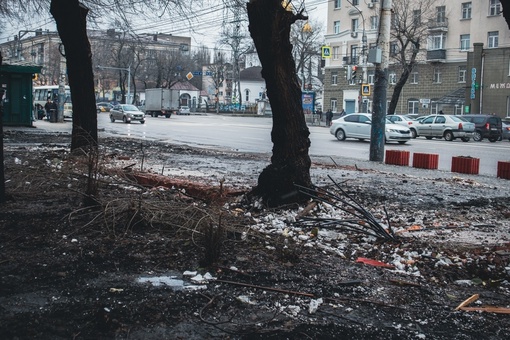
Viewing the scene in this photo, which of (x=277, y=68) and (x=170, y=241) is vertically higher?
(x=277, y=68)

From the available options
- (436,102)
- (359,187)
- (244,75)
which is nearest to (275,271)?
(359,187)

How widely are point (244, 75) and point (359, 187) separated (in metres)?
109

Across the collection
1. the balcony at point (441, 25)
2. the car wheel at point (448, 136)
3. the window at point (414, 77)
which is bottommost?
the car wheel at point (448, 136)

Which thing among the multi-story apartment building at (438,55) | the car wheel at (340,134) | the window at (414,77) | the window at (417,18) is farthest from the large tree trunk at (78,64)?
the window at (414,77)

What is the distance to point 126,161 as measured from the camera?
1412 centimetres

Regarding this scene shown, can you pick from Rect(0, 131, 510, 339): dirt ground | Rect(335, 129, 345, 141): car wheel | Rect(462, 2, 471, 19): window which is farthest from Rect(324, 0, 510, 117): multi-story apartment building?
Rect(0, 131, 510, 339): dirt ground

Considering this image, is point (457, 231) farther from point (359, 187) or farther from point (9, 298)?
point (9, 298)

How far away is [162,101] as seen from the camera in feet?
A: 225

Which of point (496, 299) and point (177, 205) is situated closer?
point (496, 299)

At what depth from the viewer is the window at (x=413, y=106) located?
6243 cm

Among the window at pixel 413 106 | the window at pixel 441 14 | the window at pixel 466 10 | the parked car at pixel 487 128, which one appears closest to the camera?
the parked car at pixel 487 128

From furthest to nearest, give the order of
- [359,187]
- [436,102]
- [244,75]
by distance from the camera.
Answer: [244,75]
[436,102]
[359,187]

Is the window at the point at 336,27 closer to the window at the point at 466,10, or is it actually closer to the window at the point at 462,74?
the window at the point at 466,10

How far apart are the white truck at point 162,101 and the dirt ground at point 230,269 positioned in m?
61.1
